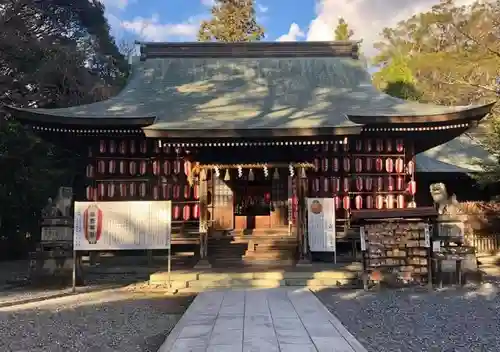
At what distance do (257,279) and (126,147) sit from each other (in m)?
5.91

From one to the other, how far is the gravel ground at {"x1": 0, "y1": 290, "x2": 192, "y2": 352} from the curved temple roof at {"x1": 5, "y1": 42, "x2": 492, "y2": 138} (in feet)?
15.5

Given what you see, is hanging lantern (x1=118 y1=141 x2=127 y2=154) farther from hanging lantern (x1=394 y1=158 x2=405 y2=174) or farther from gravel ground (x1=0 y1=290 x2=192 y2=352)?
hanging lantern (x1=394 y1=158 x2=405 y2=174)

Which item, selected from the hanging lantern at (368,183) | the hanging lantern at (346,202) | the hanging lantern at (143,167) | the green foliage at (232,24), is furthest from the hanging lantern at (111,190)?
the green foliage at (232,24)

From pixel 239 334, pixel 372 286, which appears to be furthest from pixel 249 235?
pixel 239 334

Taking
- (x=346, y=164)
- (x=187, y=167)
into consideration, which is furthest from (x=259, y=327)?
A: (x=346, y=164)

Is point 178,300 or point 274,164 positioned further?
point 274,164

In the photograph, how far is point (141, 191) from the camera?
45.4ft

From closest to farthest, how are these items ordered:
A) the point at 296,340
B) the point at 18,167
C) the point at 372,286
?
the point at 296,340 < the point at 372,286 < the point at 18,167

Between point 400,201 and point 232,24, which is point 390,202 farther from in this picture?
point 232,24

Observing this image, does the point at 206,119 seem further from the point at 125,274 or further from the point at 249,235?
the point at 125,274

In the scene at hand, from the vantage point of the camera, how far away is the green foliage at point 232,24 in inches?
1422

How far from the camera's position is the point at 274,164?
39.9 ft

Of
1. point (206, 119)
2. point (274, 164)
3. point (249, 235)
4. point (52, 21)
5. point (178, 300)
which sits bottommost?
point (178, 300)

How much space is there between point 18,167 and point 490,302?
15812mm
